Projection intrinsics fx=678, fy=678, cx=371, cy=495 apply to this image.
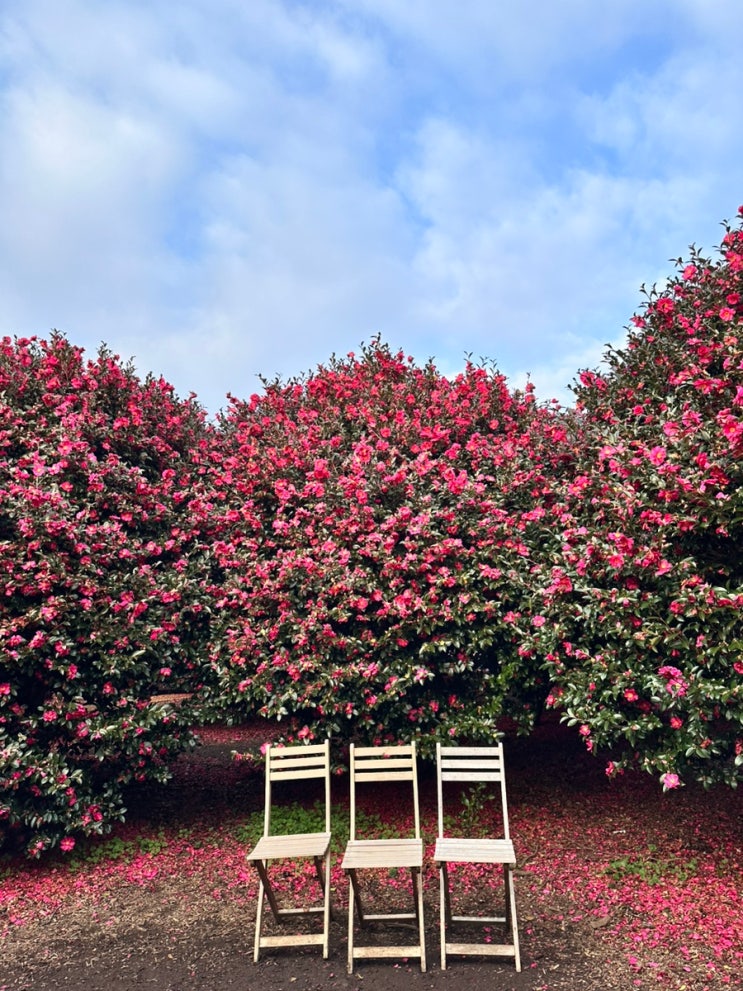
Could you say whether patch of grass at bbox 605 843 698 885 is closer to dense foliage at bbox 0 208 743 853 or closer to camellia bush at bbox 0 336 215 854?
dense foliage at bbox 0 208 743 853

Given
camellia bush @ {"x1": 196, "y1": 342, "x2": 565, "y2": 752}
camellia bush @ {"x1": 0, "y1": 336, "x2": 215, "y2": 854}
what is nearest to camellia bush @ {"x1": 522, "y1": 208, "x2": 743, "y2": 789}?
camellia bush @ {"x1": 196, "y1": 342, "x2": 565, "y2": 752}

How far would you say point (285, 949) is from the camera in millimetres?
4727

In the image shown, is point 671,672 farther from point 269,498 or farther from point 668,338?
point 269,498

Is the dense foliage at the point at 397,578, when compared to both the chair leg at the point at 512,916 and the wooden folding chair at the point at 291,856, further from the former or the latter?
the chair leg at the point at 512,916

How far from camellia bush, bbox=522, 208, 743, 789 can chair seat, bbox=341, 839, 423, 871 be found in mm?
1656

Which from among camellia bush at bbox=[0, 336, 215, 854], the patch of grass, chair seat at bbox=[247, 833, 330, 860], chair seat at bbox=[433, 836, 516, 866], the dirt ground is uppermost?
camellia bush at bbox=[0, 336, 215, 854]

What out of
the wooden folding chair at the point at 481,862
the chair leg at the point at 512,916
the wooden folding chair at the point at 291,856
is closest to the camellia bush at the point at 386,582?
the wooden folding chair at the point at 291,856

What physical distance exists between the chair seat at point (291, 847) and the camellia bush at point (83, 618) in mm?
2013

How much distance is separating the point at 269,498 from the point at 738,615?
481 cm

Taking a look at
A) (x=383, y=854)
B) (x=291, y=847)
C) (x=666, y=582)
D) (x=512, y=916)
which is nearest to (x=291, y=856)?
(x=291, y=847)

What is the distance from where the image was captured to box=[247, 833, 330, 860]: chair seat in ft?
15.0

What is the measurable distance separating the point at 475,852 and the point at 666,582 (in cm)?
247

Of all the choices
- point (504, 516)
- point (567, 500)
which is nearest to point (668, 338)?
point (567, 500)

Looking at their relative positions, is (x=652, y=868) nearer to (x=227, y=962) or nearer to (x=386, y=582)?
(x=386, y=582)
